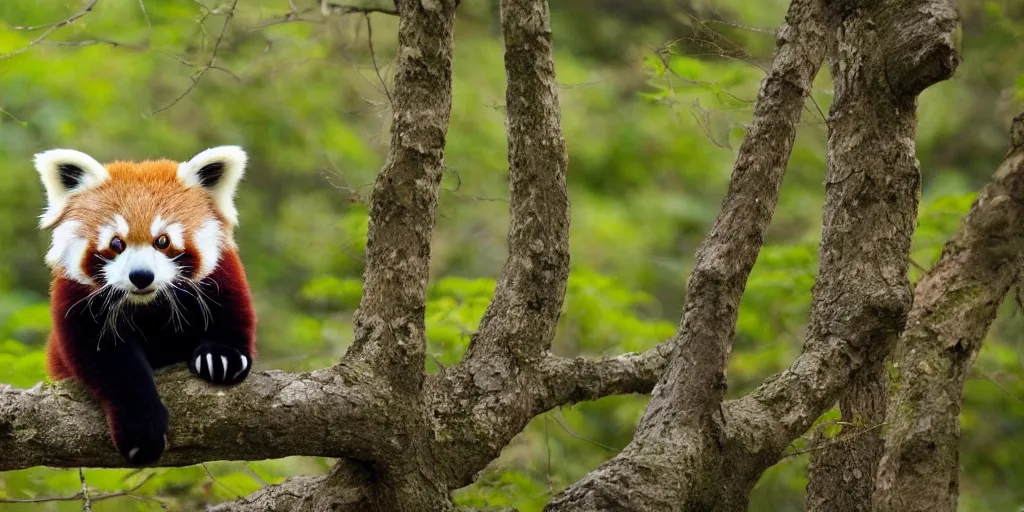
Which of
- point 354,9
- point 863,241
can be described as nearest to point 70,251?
point 354,9

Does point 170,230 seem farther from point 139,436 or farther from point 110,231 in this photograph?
point 139,436

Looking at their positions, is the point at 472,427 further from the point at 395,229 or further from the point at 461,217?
the point at 461,217

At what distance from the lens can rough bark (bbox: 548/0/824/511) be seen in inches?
120

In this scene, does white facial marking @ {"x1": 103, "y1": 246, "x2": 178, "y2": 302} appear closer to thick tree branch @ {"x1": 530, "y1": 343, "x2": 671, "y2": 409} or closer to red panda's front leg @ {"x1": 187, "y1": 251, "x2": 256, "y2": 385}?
red panda's front leg @ {"x1": 187, "y1": 251, "x2": 256, "y2": 385}

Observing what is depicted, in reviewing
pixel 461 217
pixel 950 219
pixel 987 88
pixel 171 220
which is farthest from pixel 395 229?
pixel 987 88

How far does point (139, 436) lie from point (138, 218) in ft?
1.97

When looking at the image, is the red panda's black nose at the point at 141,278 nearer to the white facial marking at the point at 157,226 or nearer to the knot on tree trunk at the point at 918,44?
the white facial marking at the point at 157,226

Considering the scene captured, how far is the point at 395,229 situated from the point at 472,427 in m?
0.64

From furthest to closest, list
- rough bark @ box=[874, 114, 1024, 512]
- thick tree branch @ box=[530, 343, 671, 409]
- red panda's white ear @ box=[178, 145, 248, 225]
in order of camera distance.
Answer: thick tree branch @ box=[530, 343, 671, 409] → rough bark @ box=[874, 114, 1024, 512] → red panda's white ear @ box=[178, 145, 248, 225]

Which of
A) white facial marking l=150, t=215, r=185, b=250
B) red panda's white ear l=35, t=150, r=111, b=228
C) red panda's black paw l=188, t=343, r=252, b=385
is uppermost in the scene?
red panda's white ear l=35, t=150, r=111, b=228

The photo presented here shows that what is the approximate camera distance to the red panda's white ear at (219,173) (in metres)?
2.85

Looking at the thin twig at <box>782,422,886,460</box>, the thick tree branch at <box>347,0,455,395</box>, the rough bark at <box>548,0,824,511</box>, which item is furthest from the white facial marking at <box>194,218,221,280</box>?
the thin twig at <box>782,422,886,460</box>

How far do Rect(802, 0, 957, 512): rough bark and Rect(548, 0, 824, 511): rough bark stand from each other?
22 centimetres

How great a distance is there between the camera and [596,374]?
3518mm
